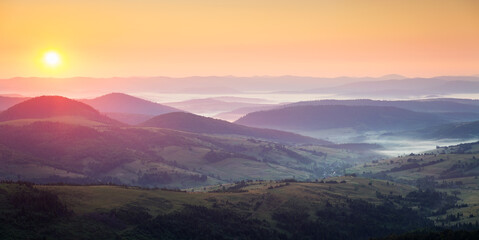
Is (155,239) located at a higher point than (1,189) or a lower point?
lower

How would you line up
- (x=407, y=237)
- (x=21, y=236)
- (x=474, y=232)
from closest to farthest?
(x=21, y=236), (x=474, y=232), (x=407, y=237)

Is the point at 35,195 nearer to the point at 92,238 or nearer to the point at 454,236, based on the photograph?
the point at 92,238

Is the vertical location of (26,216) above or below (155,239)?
above

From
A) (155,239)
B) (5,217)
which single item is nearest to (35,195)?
(5,217)

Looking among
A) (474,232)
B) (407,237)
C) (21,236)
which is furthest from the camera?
(407,237)

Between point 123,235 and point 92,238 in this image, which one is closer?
point 92,238

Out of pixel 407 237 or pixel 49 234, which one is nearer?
pixel 49 234

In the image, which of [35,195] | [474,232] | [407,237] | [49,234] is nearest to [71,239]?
[49,234]

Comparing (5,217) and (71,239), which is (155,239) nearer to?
(71,239)
